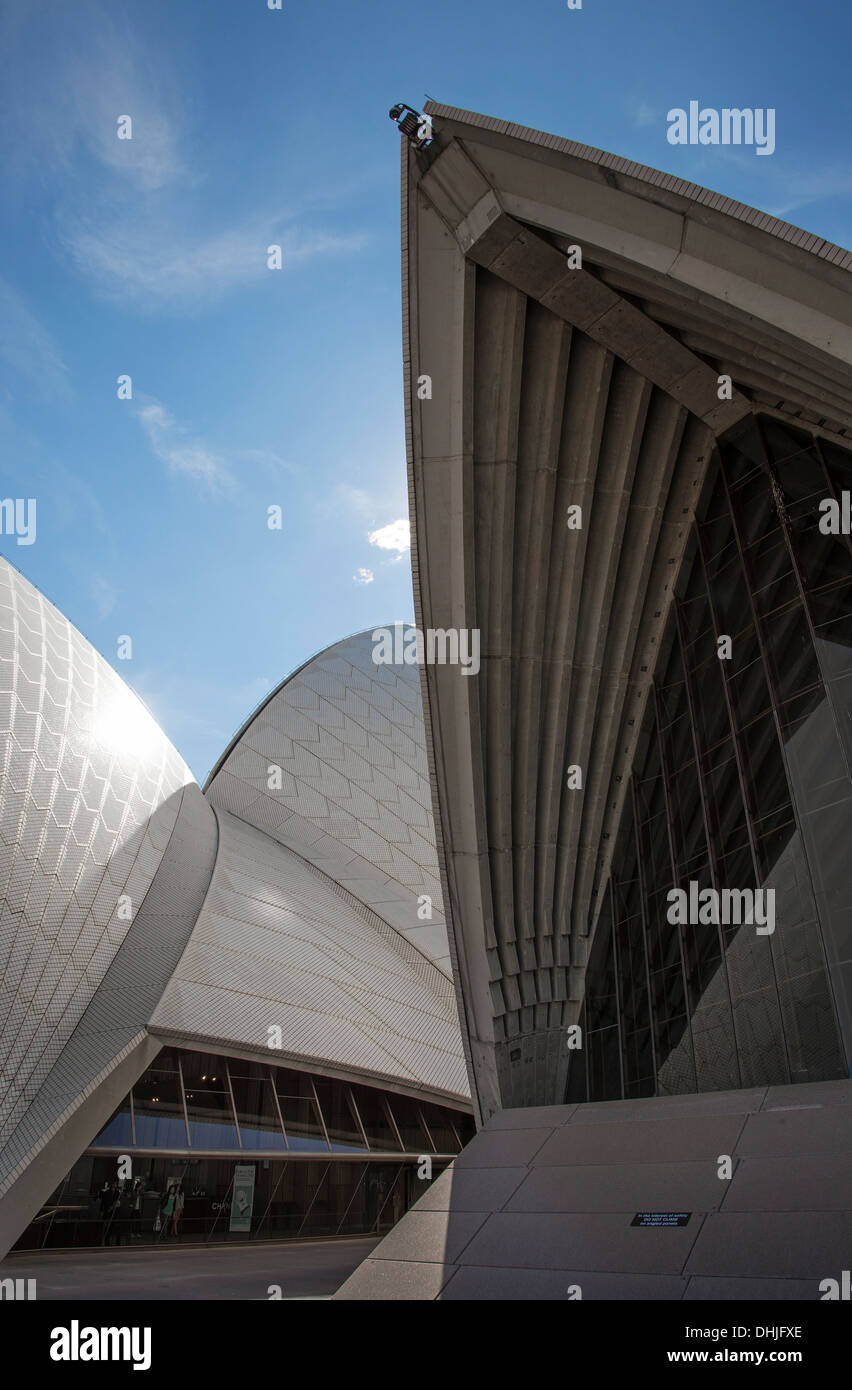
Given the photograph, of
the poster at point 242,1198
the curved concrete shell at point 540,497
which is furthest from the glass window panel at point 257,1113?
the curved concrete shell at point 540,497

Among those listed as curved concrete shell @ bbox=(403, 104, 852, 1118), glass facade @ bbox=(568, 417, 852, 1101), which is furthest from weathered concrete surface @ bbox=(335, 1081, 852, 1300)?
curved concrete shell @ bbox=(403, 104, 852, 1118)

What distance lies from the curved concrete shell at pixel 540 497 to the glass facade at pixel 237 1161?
17.5 feet

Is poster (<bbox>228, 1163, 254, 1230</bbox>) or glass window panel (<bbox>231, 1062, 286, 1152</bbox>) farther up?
glass window panel (<bbox>231, 1062, 286, 1152</bbox>)

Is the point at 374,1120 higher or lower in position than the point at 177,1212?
higher

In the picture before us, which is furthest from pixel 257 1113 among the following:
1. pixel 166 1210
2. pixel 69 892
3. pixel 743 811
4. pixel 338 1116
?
pixel 743 811

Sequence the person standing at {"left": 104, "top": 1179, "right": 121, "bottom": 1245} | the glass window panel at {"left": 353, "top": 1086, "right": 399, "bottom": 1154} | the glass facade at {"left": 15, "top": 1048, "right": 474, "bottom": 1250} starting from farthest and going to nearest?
1. the glass window panel at {"left": 353, "top": 1086, "right": 399, "bottom": 1154}
2. the glass facade at {"left": 15, "top": 1048, "right": 474, "bottom": 1250}
3. the person standing at {"left": 104, "top": 1179, "right": 121, "bottom": 1245}

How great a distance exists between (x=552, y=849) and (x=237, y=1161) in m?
7.75

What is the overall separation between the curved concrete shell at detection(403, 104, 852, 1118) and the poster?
5422 mm

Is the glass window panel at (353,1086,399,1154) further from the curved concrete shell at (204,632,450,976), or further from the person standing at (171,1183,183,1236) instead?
the curved concrete shell at (204,632,450,976)

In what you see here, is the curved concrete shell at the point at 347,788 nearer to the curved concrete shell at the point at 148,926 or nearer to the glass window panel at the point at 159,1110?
the curved concrete shell at the point at 148,926

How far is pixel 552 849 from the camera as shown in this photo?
41.8ft

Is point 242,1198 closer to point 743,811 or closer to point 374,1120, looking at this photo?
point 374,1120

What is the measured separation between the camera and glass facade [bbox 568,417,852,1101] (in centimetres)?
873

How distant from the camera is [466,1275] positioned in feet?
19.5
